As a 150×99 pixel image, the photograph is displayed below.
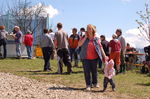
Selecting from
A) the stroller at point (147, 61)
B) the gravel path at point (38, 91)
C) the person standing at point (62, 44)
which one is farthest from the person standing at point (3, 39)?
the gravel path at point (38, 91)

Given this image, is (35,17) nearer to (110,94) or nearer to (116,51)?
(116,51)

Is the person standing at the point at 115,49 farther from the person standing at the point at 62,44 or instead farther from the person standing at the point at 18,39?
the person standing at the point at 18,39

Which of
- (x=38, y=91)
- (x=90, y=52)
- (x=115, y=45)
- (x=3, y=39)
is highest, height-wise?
(x=3, y=39)

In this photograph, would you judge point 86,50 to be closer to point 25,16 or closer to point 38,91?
point 38,91

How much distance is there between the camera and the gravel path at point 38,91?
795 centimetres

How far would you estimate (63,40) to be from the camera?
12.2 m

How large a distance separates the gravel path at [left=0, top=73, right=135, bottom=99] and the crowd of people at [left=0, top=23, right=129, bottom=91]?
68cm

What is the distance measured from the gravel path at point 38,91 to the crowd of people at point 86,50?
0.68 meters

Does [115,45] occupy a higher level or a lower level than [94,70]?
higher

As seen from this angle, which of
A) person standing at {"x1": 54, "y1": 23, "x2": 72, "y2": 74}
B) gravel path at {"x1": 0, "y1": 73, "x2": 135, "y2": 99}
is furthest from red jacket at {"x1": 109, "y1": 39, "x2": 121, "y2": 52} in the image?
gravel path at {"x1": 0, "y1": 73, "x2": 135, "y2": 99}

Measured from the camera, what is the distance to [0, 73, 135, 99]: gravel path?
→ 313 inches

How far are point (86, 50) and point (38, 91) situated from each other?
1.82 meters

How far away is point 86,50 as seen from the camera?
368 inches

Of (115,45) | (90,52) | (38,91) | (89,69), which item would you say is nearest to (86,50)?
(90,52)
